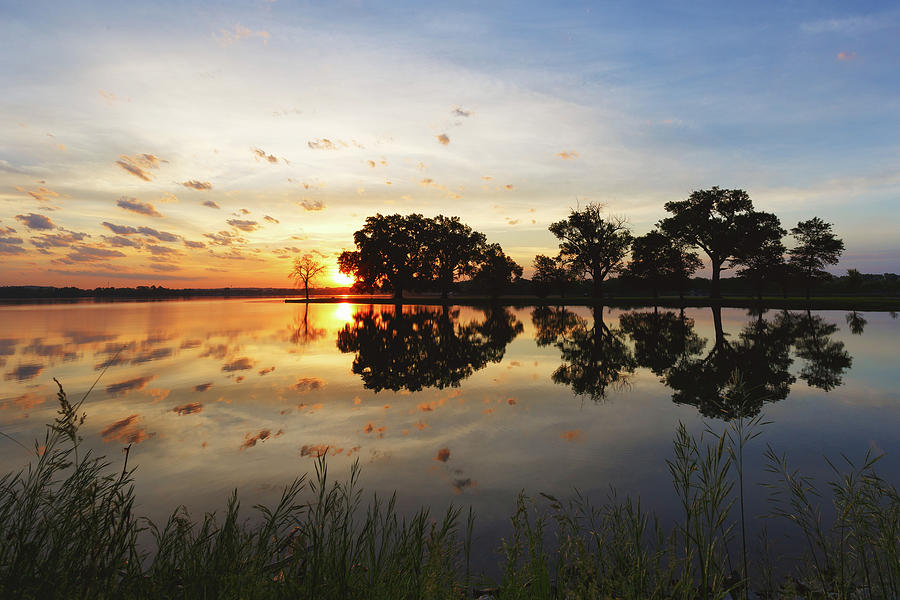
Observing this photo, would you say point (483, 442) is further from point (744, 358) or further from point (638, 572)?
point (744, 358)

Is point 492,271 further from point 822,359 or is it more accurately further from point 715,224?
point 822,359

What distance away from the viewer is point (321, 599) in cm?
371

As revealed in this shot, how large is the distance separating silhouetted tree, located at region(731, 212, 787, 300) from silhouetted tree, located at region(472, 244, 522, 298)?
5451 cm

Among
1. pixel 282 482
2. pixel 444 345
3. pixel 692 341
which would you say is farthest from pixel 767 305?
pixel 282 482

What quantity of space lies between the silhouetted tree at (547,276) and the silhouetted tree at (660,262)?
20.3 meters

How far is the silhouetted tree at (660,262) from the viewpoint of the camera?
82562mm

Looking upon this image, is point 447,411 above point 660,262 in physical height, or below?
below

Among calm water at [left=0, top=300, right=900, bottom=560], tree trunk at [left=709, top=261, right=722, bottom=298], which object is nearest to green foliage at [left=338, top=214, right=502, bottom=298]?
tree trunk at [left=709, top=261, right=722, bottom=298]

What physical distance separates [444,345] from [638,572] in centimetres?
2142

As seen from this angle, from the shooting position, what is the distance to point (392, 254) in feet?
326

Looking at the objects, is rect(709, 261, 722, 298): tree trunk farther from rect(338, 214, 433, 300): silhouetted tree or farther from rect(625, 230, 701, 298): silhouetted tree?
rect(338, 214, 433, 300): silhouetted tree

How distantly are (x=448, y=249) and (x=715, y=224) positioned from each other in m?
55.5

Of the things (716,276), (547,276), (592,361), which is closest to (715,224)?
(716,276)

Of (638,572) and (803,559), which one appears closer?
(638,572)
